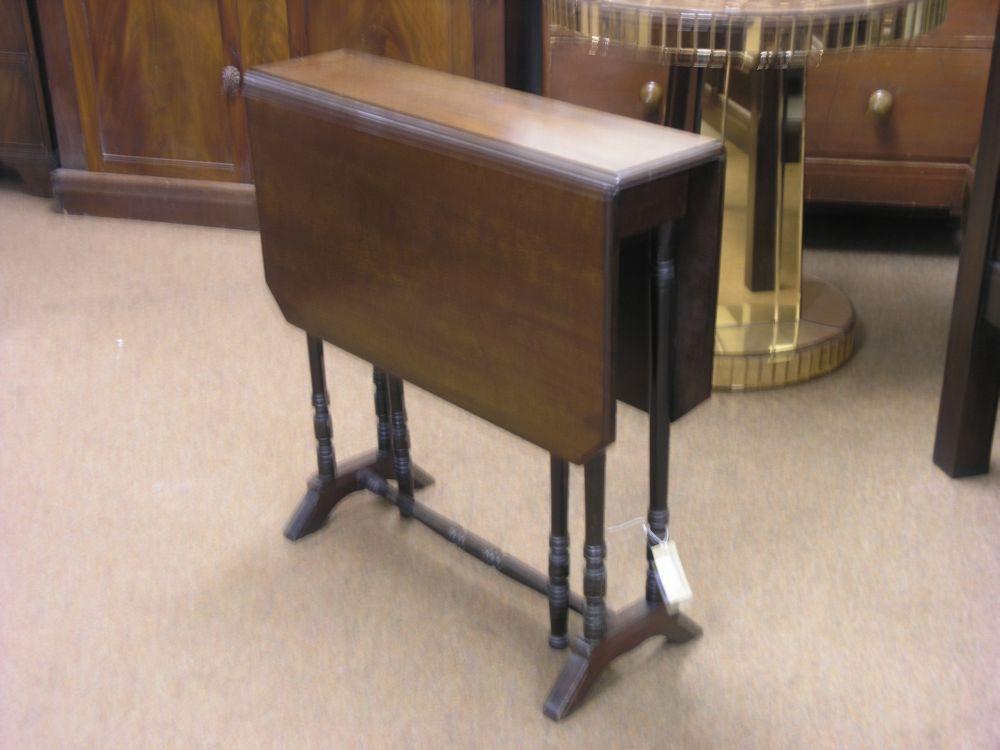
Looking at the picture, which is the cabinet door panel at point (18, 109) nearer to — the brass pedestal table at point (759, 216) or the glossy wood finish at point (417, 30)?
the glossy wood finish at point (417, 30)

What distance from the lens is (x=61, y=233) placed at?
3596mm

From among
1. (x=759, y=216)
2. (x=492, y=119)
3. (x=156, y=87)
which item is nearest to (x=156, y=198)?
(x=156, y=87)

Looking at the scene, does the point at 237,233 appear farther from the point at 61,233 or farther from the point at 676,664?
the point at 676,664

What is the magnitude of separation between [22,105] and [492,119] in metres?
2.51

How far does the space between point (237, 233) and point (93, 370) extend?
0.86 meters

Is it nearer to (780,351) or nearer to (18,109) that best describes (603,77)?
(780,351)

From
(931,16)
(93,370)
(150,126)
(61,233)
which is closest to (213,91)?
(150,126)

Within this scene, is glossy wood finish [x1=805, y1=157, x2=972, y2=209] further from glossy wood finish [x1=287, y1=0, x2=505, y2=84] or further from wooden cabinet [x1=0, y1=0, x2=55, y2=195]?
wooden cabinet [x1=0, y1=0, x2=55, y2=195]

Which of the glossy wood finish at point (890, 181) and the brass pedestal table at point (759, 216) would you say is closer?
the brass pedestal table at point (759, 216)

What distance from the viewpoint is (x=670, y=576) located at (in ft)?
5.80

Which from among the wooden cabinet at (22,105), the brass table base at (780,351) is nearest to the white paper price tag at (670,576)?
the brass table base at (780,351)

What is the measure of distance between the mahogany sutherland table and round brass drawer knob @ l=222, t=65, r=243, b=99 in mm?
1457

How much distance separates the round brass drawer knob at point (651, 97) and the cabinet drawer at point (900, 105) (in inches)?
14.8

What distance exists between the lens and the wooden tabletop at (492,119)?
4.93ft
